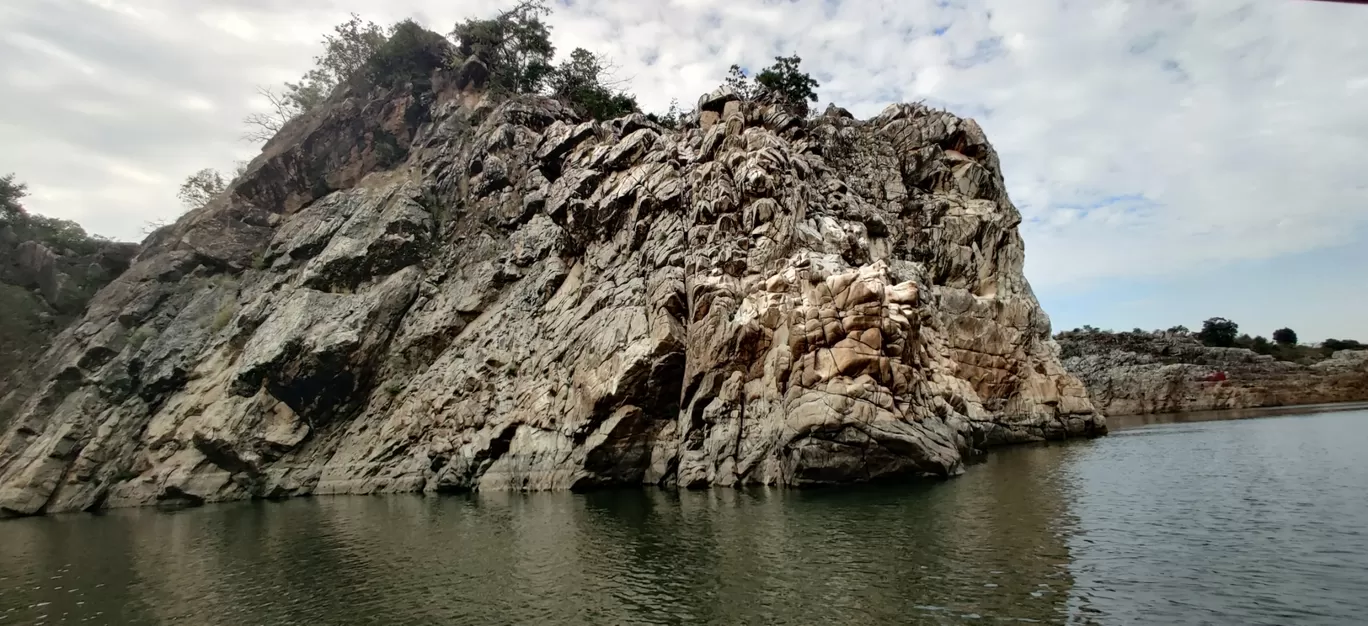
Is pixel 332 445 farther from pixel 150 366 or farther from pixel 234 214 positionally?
pixel 234 214

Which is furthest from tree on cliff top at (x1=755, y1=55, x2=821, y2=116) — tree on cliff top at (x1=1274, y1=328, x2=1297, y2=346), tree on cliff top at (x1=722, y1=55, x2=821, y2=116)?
tree on cliff top at (x1=1274, y1=328, x2=1297, y2=346)

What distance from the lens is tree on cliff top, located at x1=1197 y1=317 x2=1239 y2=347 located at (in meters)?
108

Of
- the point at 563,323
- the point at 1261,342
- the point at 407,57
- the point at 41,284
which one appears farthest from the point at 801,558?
the point at 1261,342

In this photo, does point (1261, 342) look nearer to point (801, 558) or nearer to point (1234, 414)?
point (1234, 414)

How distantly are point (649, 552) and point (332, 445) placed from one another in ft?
129

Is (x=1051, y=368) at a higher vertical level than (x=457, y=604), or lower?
higher

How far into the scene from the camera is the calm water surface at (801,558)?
15250 millimetres

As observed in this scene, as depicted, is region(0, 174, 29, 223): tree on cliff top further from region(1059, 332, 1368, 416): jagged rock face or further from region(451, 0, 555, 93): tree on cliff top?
region(1059, 332, 1368, 416): jagged rock face

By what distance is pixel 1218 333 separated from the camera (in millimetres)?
110562

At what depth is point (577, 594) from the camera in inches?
725

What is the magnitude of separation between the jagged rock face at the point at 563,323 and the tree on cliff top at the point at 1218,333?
6800 cm

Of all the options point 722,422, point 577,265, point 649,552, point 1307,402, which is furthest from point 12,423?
point 1307,402

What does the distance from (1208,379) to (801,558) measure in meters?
93.5

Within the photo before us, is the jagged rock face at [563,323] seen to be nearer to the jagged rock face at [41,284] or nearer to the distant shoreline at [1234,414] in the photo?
the jagged rock face at [41,284]
